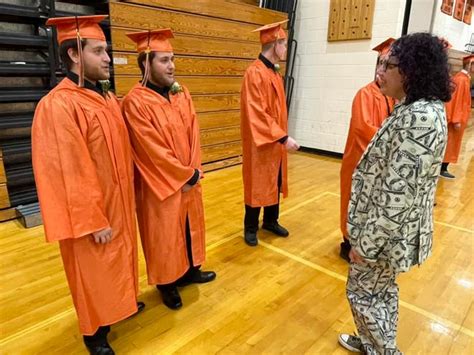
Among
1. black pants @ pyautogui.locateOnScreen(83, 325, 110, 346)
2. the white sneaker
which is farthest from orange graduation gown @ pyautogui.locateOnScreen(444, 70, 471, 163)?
A: black pants @ pyautogui.locateOnScreen(83, 325, 110, 346)

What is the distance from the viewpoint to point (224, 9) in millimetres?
4660

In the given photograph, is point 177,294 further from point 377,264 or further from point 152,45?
point 152,45

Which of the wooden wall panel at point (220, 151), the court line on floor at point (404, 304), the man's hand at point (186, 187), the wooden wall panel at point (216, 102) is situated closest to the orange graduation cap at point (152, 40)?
the man's hand at point (186, 187)

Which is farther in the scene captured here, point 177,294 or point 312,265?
point 312,265

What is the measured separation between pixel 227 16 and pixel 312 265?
3.70m

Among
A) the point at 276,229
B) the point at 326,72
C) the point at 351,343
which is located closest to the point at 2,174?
the point at 276,229

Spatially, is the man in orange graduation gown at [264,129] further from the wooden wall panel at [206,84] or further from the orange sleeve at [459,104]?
the orange sleeve at [459,104]

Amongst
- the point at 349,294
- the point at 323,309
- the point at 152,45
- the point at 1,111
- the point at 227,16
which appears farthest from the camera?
the point at 227,16

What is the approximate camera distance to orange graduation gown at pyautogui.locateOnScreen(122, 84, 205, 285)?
1764mm

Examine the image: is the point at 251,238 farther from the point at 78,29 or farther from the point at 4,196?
the point at 4,196

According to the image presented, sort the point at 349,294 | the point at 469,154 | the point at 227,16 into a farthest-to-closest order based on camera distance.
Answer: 1. the point at 469,154
2. the point at 227,16
3. the point at 349,294

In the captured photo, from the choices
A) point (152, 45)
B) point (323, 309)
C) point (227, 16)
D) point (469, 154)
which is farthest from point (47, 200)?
point (469, 154)

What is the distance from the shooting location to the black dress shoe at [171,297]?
2074mm

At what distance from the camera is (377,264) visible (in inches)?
54.8
